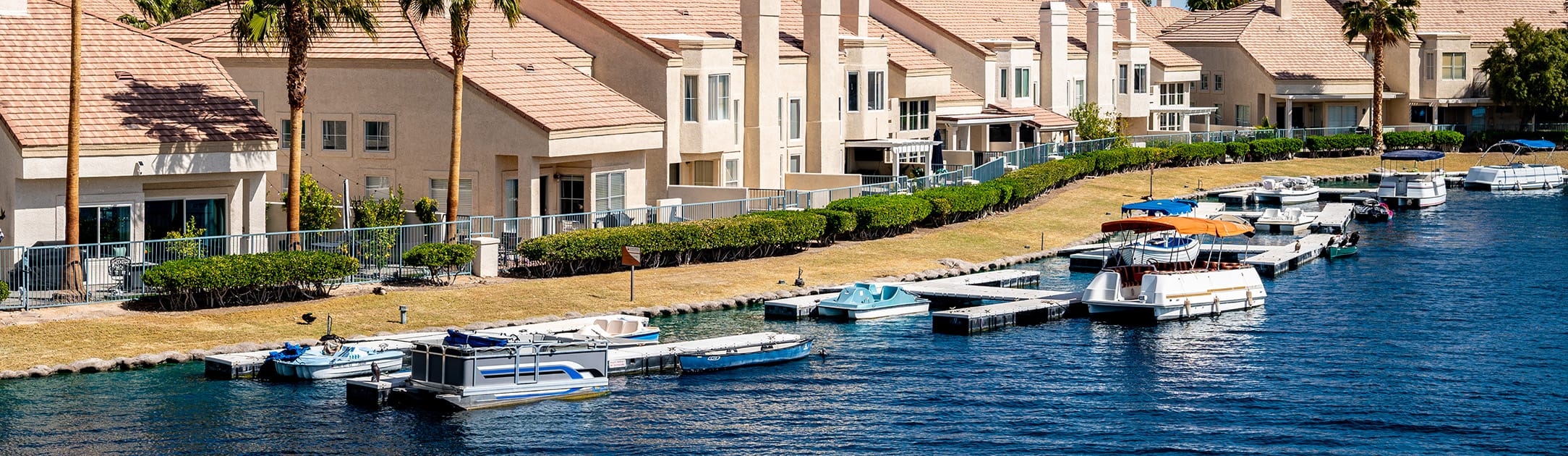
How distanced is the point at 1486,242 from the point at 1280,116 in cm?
5089

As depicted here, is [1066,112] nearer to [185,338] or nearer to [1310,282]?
[1310,282]

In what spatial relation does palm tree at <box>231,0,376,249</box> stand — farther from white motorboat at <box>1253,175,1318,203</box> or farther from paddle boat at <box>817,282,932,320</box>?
white motorboat at <box>1253,175,1318,203</box>

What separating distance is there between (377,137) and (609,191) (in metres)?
8.44

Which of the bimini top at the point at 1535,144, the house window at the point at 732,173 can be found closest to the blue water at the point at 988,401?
the house window at the point at 732,173

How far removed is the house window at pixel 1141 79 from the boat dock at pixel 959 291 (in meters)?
52.0

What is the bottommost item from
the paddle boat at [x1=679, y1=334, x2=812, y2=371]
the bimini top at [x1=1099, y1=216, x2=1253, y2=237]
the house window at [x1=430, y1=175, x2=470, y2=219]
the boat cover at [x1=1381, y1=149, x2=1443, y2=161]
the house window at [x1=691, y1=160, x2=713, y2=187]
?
the paddle boat at [x1=679, y1=334, x2=812, y2=371]

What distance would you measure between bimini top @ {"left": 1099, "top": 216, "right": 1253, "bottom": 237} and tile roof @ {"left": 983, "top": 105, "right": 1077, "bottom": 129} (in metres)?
40.6

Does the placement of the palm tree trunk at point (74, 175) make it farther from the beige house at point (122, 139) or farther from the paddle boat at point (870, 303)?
the paddle boat at point (870, 303)

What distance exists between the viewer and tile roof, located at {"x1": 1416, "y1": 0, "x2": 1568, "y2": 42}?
13588cm

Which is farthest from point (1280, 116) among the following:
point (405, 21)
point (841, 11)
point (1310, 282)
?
point (405, 21)

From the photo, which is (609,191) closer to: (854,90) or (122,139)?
(122,139)

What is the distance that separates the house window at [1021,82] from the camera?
108 metres

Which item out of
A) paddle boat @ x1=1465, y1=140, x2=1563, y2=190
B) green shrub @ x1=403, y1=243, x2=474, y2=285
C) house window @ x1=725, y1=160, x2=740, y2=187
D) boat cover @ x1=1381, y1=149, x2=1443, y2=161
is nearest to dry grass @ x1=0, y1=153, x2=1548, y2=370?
green shrub @ x1=403, y1=243, x2=474, y2=285

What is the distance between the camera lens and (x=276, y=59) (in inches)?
2704
